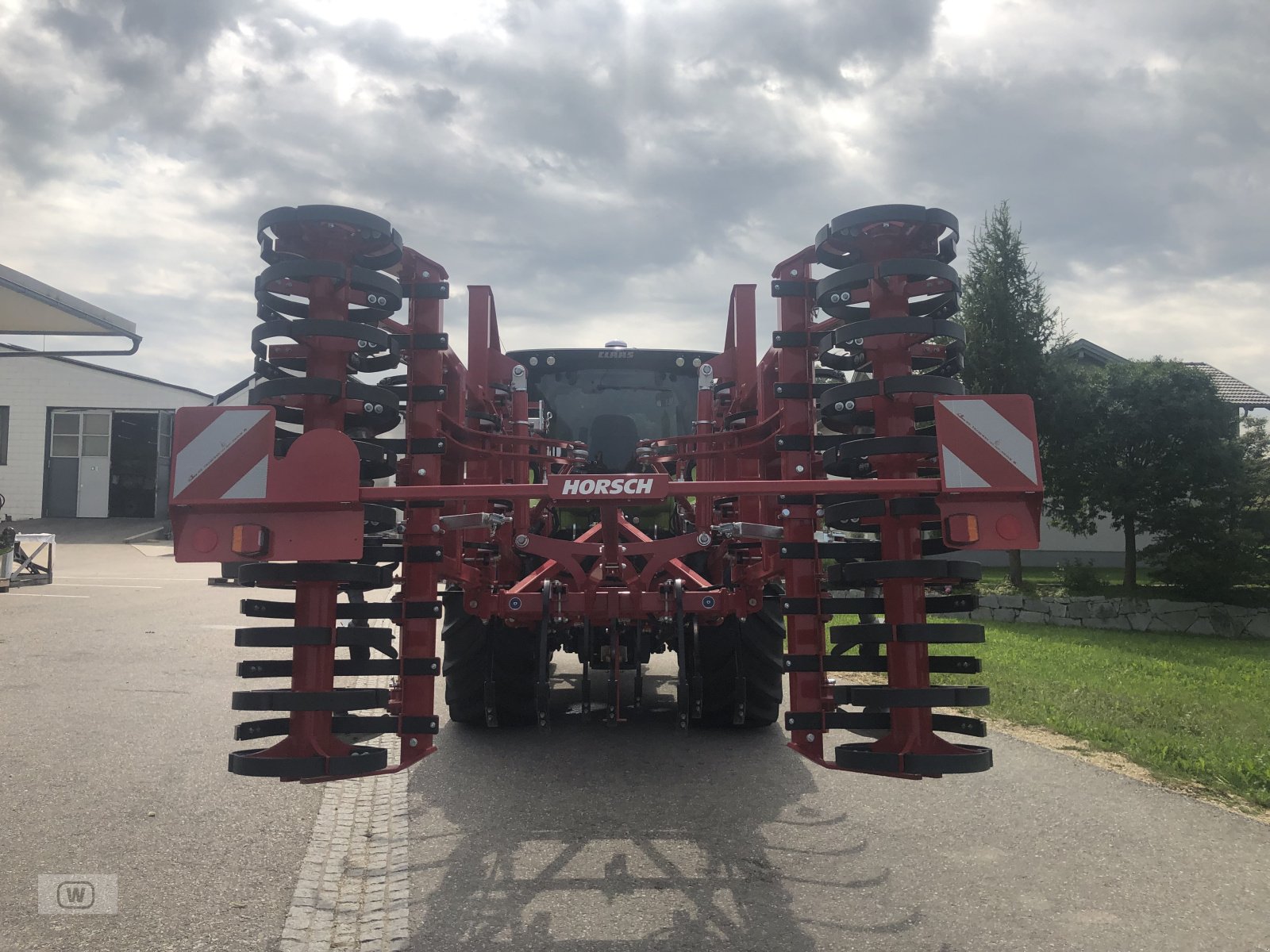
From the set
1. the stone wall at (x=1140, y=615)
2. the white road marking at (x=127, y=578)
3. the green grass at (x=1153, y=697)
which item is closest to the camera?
the green grass at (x=1153, y=697)

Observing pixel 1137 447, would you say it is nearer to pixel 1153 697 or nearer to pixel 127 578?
pixel 1153 697

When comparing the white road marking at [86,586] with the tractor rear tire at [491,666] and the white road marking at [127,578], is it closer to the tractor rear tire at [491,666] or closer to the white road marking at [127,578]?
the white road marking at [127,578]

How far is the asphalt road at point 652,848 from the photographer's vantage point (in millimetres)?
3193

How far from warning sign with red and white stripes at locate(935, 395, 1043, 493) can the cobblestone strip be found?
2672 mm

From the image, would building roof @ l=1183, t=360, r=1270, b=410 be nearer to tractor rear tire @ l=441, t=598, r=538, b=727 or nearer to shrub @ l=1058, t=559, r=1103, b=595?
shrub @ l=1058, t=559, r=1103, b=595

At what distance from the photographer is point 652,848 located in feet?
13.1

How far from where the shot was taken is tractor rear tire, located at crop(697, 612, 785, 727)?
5477 millimetres

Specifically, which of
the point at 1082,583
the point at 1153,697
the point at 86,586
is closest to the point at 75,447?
the point at 86,586

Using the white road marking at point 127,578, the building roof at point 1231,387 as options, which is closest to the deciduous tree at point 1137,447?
the building roof at point 1231,387

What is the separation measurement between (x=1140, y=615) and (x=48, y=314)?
17484mm

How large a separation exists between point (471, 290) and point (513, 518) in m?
1.56

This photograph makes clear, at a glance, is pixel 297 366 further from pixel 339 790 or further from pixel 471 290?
pixel 339 790

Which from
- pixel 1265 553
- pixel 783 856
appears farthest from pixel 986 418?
pixel 1265 553

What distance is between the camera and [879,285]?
3.65 metres
